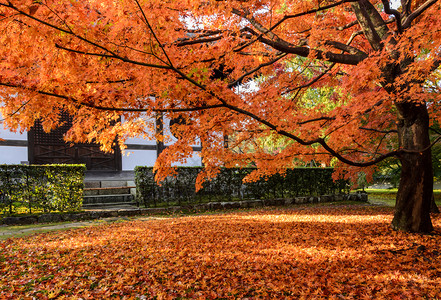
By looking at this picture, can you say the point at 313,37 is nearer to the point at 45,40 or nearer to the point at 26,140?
the point at 45,40

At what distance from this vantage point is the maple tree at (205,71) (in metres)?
3.06

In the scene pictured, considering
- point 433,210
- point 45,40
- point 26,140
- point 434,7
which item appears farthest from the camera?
point 26,140

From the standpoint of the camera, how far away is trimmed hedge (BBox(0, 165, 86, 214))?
760 cm

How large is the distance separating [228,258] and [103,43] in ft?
10.8

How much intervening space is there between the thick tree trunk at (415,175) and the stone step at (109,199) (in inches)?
342

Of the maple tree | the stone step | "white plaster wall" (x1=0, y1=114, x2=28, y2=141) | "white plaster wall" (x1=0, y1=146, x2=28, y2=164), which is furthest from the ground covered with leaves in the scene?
"white plaster wall" (x1=0, y1=114, x2=28, y2=141)

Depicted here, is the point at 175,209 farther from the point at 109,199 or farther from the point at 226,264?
the point at 226,264

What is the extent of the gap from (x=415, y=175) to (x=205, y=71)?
4.49 meters

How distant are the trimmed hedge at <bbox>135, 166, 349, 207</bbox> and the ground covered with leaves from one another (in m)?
3.67

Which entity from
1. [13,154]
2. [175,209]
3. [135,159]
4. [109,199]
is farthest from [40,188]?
[135,159]

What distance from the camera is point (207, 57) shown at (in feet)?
15.1

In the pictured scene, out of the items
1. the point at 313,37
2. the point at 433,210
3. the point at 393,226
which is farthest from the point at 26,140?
the point at 433,210

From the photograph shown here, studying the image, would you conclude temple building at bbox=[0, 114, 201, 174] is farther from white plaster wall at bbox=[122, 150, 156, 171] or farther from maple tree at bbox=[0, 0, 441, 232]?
maple tree at bbox=[0, 0, 441, 232]

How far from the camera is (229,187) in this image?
36.0ft
